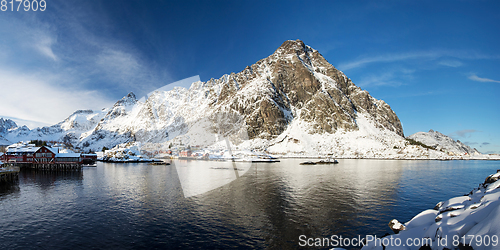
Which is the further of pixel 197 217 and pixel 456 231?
pixel 197 217

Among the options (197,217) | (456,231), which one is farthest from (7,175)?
(456,231)

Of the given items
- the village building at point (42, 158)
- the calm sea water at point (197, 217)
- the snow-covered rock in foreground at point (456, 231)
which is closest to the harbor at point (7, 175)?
the calm sea water at point (197, 217)

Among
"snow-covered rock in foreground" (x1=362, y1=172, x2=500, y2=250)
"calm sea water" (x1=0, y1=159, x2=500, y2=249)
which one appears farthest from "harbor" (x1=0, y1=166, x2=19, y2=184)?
"snow-covered rock in foreground" (x1=362, y1=172, x2=500, y2=250)

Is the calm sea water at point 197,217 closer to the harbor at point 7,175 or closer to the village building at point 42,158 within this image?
the harbor at point 7,175

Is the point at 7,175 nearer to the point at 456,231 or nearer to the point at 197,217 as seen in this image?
the point at 197,217

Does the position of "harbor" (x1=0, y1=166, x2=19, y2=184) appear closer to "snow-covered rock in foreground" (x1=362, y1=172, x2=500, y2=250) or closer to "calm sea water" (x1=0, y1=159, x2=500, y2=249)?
"calm sea water" (x1=0, y1=159, x2=500, y2=249)

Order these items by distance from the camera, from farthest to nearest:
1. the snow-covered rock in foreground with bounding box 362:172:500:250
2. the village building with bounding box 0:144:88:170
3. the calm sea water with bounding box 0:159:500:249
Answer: the village building with bounding box 0:144:88:170 → the calm sea water with bounding box 0:159:500:249 → the snow-covered rock in foreground with bounding box 362:172:500:250

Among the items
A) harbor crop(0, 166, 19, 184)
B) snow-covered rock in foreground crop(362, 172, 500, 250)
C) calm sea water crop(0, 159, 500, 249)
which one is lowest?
calm sea water crop(0, 159, 500, 249)

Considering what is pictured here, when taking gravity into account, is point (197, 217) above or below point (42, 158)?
below

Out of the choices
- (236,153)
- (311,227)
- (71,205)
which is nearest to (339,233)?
(311,227)

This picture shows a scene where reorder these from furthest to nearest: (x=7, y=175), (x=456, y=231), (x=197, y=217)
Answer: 1. (x=7, y=175)
2. (x=197, y=217)
3. (x=456, y=231)

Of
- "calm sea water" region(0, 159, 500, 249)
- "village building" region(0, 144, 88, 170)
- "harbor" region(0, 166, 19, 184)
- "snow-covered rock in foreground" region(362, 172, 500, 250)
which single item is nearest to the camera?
"snow-covered rock in foreground" region(362, 172, 500, 250)

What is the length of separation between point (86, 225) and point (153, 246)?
39.0ft

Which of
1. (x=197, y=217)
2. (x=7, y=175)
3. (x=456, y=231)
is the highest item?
(x=456, y=231)
